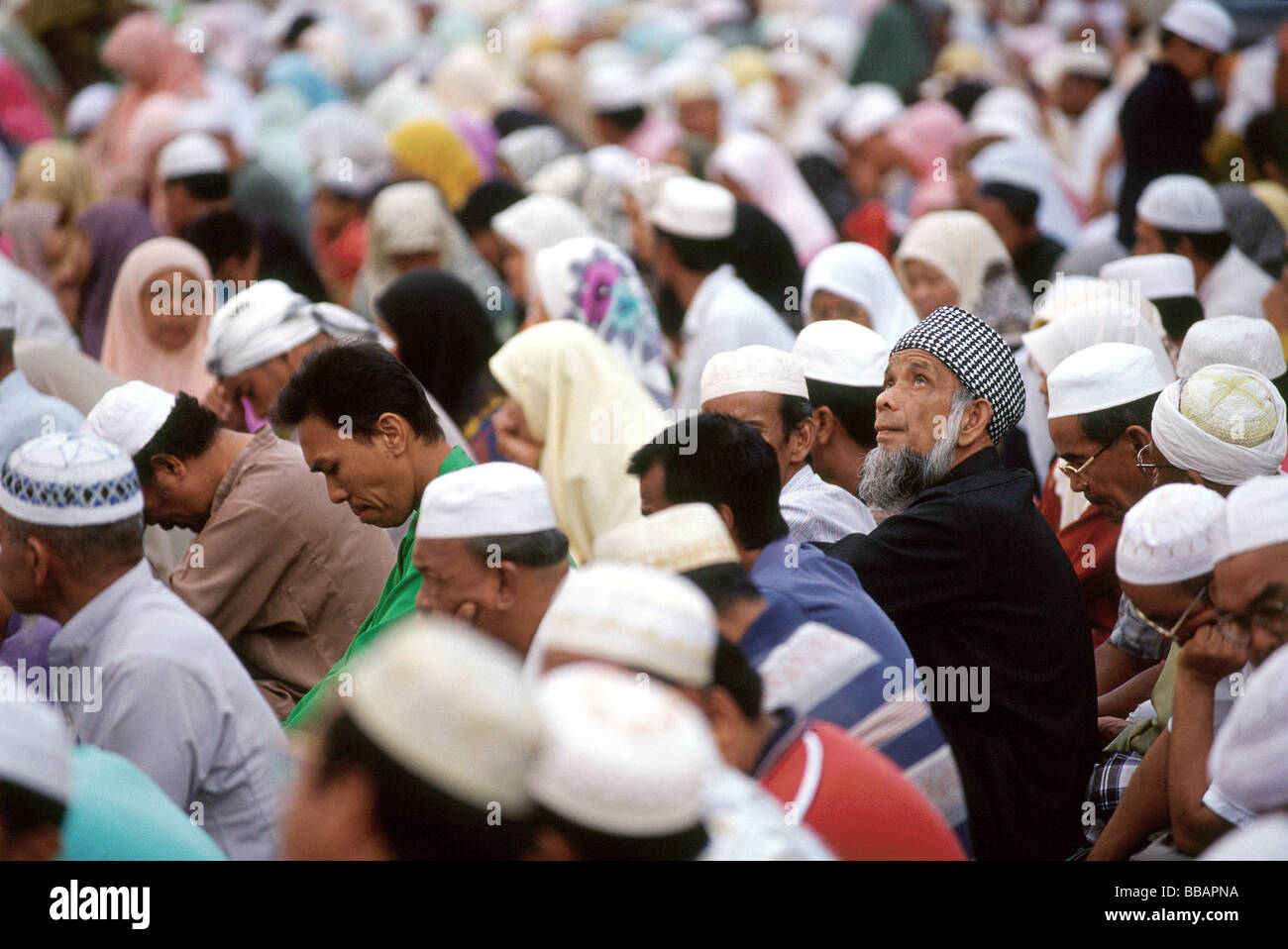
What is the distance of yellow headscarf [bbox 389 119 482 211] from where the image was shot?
8.73 meters

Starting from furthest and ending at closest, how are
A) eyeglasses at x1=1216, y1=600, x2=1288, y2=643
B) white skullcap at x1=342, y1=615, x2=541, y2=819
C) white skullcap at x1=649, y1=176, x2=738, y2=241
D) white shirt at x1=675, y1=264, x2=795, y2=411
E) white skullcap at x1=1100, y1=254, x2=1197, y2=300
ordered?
white skullcap at x1=649, y1=176, x2=738, y2=241, white shirt at x1=675, y1=264, x2=795, y2=411, white skullcap at x1=1100, y1=254, x2=1197, y2=300, eyeglasses at x1=1216, y1=600, x2=1288, y2=643, white skullcap at x1=342, y1=615, x2=541, y2=819

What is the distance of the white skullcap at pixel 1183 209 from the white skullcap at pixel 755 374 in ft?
8.74

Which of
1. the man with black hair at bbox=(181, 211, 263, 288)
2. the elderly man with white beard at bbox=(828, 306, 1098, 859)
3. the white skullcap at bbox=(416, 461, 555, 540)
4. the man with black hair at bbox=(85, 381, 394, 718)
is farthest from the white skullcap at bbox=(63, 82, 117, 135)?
the elderly man with white beard at bbox=(828, 306, 1098, 859)

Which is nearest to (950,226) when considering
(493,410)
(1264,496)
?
(493,410)

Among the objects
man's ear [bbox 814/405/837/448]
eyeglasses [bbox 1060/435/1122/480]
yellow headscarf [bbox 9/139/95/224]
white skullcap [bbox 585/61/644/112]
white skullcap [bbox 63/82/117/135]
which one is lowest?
white skullcap [bbox 63/82/117/135]

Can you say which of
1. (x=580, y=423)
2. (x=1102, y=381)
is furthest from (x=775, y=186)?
(x=1102, y=381)

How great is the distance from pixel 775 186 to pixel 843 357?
4260 millimetres

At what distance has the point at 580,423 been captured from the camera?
15.6 ft

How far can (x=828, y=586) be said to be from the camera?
3.13 meters

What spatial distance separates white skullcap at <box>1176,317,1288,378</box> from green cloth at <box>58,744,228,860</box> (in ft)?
9.74

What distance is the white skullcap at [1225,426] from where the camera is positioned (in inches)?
136

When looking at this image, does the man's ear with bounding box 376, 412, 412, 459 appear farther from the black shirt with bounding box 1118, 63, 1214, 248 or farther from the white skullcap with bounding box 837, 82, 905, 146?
the white skullcap with bounding box 837, 82, 905, 146

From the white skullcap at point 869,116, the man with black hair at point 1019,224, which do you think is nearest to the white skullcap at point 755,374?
the man with black hair at point 1019,224

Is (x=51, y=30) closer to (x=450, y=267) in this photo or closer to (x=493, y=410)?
(x=450, y=267)
